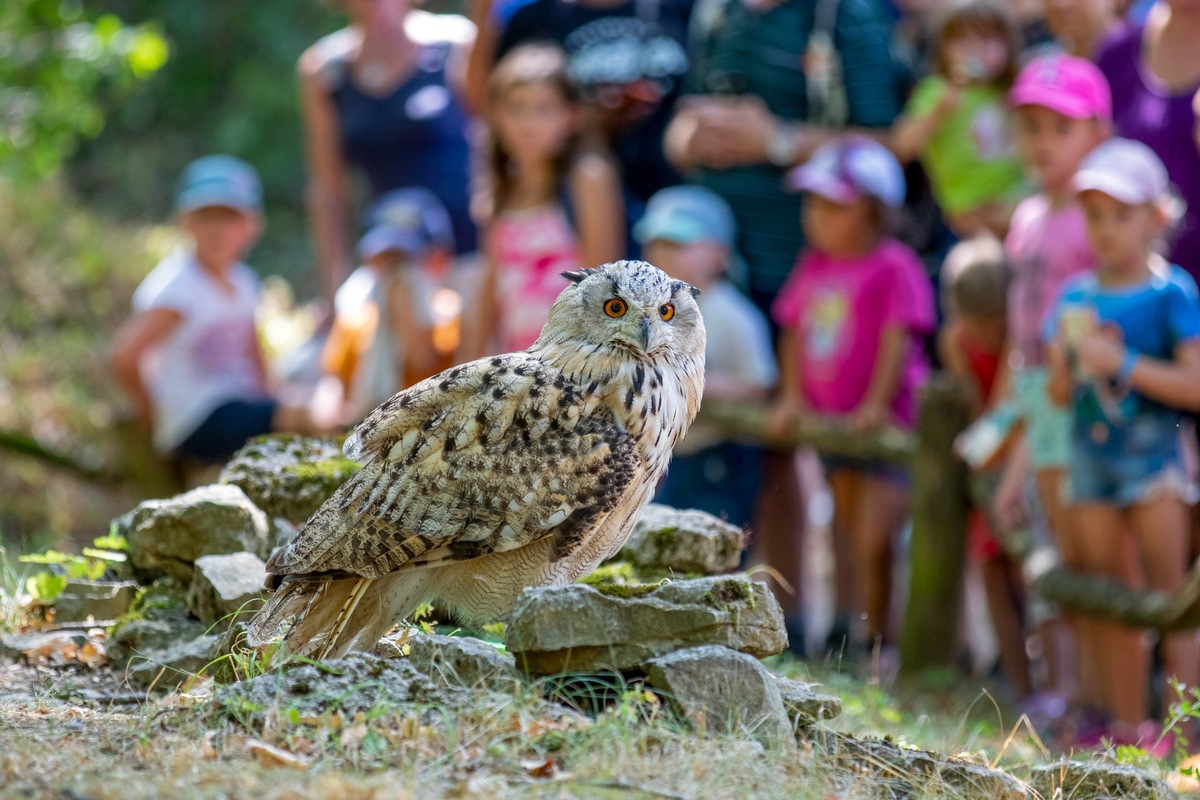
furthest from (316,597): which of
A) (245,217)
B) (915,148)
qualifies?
(245,217)

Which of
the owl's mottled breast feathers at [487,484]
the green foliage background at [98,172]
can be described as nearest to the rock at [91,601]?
the owl's mottled breast feathers at [487,484]

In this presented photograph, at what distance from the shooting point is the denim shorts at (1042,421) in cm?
591

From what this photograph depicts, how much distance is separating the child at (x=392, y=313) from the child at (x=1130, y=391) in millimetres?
3065

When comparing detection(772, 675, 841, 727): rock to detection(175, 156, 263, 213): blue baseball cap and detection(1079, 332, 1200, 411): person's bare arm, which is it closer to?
detection(1079, 332, 1200, 411): person's bare arm

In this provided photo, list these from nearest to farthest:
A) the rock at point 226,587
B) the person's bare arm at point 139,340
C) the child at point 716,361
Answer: the rock at point 226,587 < the child at point 716,361 < the person's bare arm at point 139,340

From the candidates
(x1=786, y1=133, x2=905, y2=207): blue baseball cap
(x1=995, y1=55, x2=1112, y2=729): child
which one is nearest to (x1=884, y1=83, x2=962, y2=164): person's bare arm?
(x1=786, y1=133, x2=905, y2=207): blue baseball cap

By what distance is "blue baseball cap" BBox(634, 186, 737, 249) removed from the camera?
6.62 m

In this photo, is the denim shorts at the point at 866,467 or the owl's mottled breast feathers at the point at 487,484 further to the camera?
the denim shorts at the point at 866,467

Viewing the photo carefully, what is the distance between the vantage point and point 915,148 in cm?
673

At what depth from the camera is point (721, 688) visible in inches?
139

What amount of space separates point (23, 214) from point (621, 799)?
8591 mm

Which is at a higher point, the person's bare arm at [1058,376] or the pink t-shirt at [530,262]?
the pink t-shirt at [530,262]

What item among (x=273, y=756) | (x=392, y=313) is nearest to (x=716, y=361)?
(x=392, y=313)

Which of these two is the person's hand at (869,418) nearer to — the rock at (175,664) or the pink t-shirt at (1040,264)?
the pink t-shirt at (1040,264)
